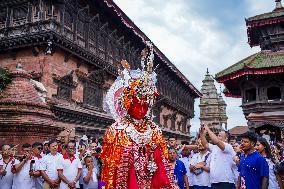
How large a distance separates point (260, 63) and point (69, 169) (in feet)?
42.1

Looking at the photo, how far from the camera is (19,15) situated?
16.2 metres

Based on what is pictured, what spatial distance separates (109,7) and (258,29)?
8.83 metres

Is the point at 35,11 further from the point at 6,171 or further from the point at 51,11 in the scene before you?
the point at 6,171

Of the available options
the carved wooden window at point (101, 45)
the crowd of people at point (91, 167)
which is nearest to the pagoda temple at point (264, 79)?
the carved wooden window at point (101, 45)

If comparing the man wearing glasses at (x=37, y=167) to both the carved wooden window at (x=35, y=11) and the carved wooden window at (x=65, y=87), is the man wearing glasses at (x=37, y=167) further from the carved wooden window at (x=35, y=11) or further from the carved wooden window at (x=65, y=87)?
the carved wooden window at (x=35, y=11)

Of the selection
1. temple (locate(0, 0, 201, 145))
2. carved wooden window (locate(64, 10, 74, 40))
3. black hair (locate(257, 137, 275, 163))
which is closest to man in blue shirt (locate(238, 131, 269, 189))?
black hair (locate(257, 137, 275, 163))

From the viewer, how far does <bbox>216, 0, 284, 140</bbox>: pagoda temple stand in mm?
16750

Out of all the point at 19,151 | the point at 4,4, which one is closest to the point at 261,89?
the point at 19,151

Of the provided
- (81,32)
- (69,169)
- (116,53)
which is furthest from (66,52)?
(69,169)

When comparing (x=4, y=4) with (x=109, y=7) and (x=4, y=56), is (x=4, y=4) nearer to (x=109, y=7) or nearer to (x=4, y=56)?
(x=4, y=56)

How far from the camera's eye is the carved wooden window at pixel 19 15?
1597cm

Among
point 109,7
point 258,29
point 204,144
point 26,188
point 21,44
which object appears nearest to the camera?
point 204,144

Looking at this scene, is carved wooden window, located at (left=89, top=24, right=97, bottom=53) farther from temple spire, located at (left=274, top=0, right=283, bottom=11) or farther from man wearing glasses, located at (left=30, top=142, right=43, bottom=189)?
man wearing glasses, located at (left=30, top=142, right=43, bottom=189)

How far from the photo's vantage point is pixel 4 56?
16.2m
